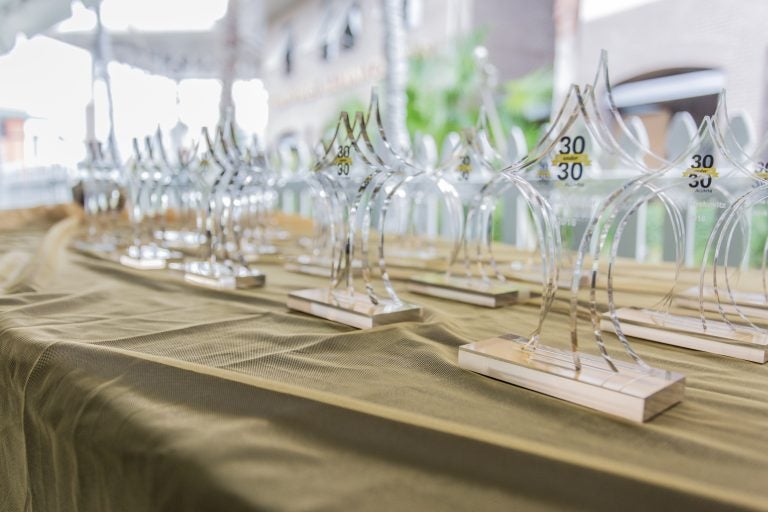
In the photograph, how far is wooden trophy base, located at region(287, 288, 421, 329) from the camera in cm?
78

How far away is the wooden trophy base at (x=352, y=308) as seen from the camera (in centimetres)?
78

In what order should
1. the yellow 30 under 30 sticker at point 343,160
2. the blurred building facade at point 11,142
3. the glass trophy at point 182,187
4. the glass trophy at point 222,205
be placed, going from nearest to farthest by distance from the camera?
the yellow 30 under 30 sticker at point 343,160 → the glass trophy at point 222,205 → the glass trophy at point 182,187 → the blurred building facade at point 11,142

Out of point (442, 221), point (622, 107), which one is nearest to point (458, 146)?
point (442, 221)

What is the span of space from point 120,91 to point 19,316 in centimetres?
427

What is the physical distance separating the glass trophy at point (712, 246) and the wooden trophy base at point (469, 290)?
0.18 metres

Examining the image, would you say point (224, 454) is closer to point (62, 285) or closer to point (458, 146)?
point (62, 285)

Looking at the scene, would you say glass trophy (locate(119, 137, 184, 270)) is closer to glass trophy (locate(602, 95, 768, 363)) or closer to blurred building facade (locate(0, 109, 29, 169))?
glass trophy (locate(602, 95, 768, 363))

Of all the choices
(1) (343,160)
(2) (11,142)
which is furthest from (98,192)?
(2) (11,142)

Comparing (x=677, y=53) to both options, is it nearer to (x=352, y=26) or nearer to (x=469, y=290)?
(x=352, y=26)

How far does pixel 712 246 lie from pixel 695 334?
8.4 inches

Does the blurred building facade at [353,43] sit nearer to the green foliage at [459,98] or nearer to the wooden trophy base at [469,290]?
the green foliage at [459,98]

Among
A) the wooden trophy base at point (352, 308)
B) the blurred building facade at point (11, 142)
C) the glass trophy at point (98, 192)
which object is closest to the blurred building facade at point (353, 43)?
the blurred building facade at point (11, 142)

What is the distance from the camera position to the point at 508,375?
22.1 inches

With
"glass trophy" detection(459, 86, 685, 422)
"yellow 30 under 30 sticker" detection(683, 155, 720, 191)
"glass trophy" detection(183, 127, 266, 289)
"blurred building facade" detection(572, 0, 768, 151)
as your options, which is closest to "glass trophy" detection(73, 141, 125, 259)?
"glass trophy" detection(183, 127, 266, 289)
